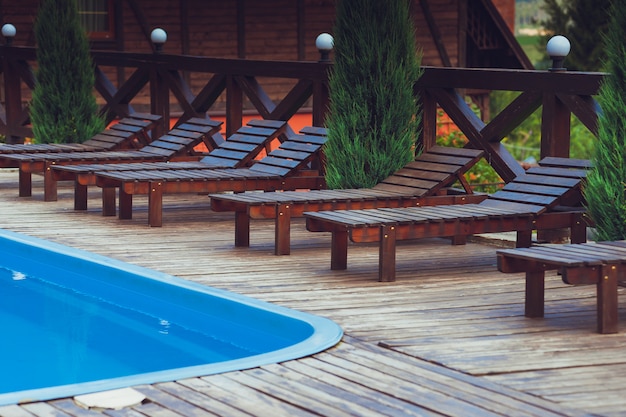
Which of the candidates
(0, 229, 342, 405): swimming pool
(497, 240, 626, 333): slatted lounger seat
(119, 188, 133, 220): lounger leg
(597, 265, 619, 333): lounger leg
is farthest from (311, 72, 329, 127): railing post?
(597, 265, 619, 333): lounger leg

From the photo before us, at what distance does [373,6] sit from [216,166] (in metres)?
1.90

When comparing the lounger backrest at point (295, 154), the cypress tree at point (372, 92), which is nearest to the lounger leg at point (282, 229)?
the cypress tree at point (372, 92)

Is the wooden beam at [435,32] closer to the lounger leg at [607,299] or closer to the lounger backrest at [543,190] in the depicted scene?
the lounger backrest at [543,190]

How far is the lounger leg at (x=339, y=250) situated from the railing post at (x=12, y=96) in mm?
8126

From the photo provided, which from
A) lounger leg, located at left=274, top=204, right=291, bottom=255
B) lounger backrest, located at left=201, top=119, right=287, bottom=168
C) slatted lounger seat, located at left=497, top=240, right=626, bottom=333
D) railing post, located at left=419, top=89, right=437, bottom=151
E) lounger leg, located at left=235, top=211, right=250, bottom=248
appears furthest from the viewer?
lounger backrest, located at left=201, top=119, right=287, bottom=168

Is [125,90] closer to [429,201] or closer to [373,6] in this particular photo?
[373,6]

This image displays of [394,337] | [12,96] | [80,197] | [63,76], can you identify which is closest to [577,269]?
[394,337]

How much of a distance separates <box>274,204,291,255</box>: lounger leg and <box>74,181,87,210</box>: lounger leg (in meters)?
2.60

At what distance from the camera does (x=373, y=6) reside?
8.86m

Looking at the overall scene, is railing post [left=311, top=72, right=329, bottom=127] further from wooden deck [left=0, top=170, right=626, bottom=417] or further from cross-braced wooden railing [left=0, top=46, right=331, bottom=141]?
wooden deck [left=0, top=170, right=626, bottom=417]

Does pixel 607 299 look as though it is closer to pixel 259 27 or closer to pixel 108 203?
pixel 108 203

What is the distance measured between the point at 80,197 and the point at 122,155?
34.5 inches

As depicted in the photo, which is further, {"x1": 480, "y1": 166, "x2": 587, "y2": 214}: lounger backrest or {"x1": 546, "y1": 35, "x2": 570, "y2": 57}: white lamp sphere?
{"x1": 546, "y1": 35, "x2": 570, "y2": 57}: white lamp sphere

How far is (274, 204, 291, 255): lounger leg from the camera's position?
7.80m
